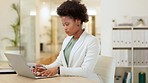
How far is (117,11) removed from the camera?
430 cm

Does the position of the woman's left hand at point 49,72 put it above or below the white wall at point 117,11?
below

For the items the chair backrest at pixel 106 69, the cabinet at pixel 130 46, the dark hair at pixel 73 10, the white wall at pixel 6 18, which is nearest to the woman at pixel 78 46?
the dark hair at pixel 73 10

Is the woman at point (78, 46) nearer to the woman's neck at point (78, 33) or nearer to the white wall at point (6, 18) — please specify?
the woman's neck at point (78, 33)

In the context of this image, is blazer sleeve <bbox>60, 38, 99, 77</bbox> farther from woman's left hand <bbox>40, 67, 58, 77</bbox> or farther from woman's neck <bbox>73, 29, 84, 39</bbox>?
woman's neck <bbox>73, 29, 84, 39</bbox>

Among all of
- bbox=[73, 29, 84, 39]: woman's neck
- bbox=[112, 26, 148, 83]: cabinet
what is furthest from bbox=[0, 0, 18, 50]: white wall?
bbox=[73, 29, 84, 39]: woman's neck

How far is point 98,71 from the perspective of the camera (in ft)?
6.61

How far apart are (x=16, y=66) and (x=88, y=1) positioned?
6.95 meters

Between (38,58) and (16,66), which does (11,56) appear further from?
(38,58)

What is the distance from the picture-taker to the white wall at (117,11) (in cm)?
427

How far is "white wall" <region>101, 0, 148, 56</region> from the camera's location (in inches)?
168

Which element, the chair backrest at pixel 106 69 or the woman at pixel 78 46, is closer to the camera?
the woman at pixel 78 46

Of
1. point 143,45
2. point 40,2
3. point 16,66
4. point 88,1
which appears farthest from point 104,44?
point 88,1

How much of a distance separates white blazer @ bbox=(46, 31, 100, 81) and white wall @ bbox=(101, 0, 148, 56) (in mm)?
2457

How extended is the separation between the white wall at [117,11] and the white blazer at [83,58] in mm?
2457
